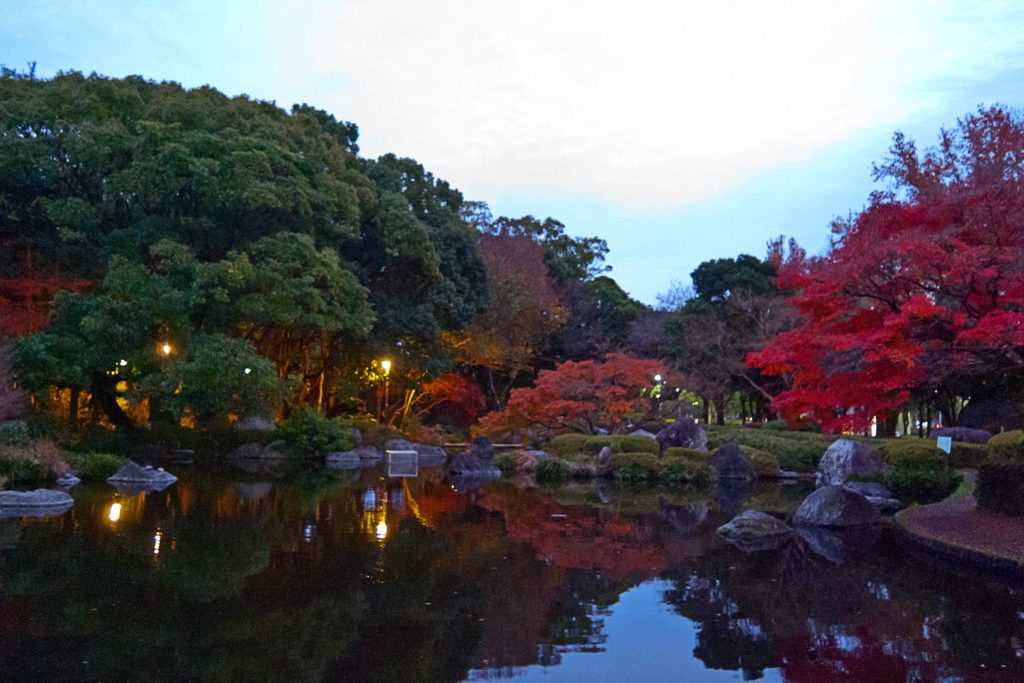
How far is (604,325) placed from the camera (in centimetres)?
4050

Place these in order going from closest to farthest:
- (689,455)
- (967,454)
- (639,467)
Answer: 1. (967,454)
2. (639,467)
3. (689,455)

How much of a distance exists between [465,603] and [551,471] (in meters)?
13.7

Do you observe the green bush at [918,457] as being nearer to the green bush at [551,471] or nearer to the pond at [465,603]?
the pond at [465,603]

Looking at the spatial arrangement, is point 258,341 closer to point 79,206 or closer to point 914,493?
point 79,206

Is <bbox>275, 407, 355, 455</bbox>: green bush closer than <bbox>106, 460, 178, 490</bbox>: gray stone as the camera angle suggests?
No

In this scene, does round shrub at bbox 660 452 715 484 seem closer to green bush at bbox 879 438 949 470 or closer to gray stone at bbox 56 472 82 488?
green bush at bbox 879 438 949 470

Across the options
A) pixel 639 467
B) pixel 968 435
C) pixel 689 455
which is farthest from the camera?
pixel 968 435

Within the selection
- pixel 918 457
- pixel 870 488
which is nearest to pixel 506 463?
pixel 870 488

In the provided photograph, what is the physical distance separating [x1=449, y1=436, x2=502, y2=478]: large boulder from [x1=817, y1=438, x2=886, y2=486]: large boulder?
7864 millimetres

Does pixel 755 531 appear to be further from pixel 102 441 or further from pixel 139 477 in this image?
pixel 102 441

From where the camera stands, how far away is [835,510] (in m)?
14.3

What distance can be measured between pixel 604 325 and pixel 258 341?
59.6 feet

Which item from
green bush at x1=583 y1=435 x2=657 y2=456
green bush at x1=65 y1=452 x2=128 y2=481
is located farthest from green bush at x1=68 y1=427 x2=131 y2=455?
green bush at x1=583 y1=435 x2=657 y2=456

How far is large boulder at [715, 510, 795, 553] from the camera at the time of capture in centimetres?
1243
